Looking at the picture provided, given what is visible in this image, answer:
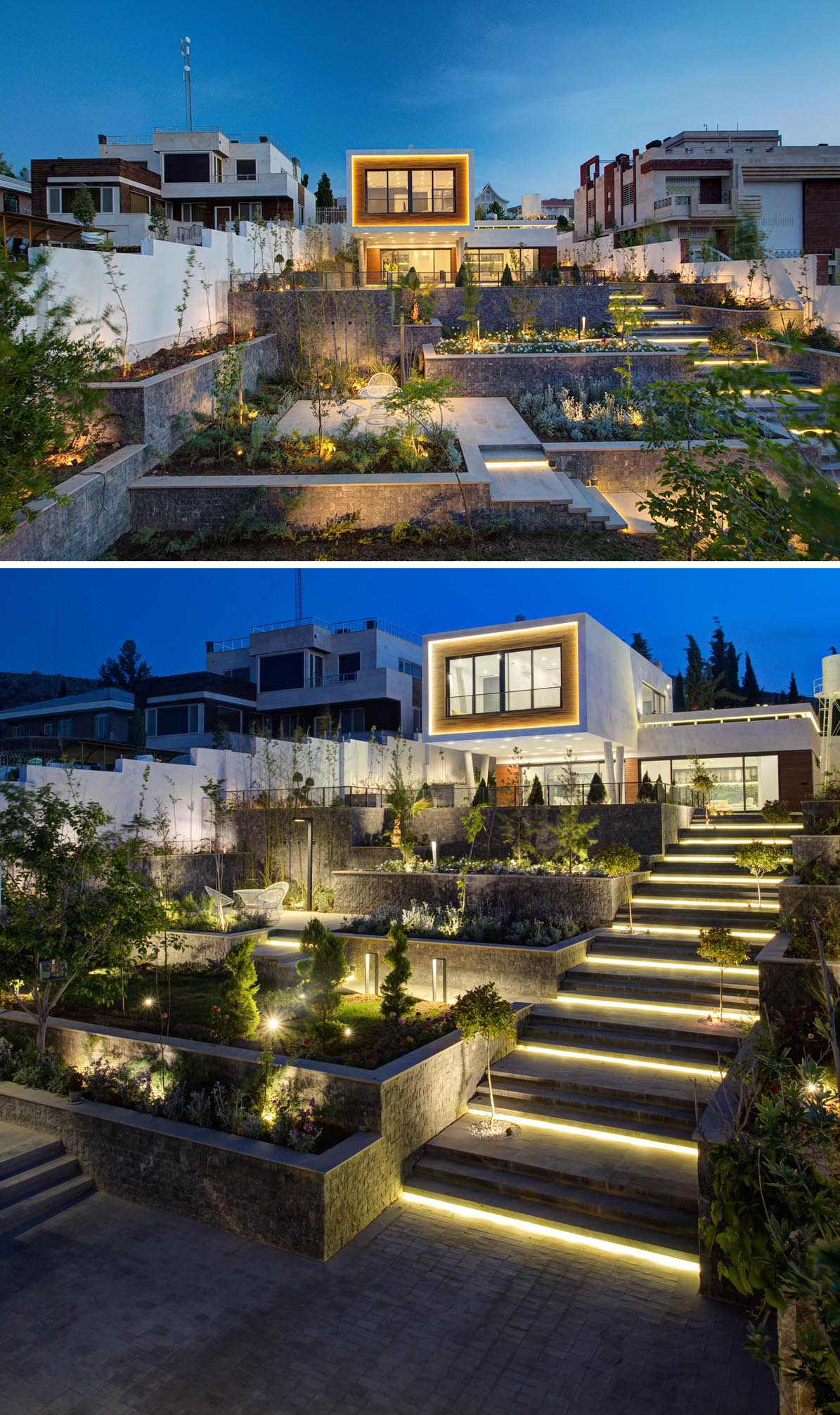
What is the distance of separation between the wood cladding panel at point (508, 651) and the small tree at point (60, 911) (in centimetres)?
962

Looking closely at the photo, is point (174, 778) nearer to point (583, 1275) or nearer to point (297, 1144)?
point (297, 1144)

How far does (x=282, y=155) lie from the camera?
32031 mm

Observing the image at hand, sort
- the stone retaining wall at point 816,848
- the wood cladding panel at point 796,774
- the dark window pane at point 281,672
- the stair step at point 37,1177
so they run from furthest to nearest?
the dark window pane at point 281,672
the wood cladding panel at point 796,774
the stone retaining wall at point 816,848
the stair step at point 37,1177

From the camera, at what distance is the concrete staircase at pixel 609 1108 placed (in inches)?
216

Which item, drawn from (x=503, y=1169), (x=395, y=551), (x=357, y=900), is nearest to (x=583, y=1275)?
(x=503, y=1169)

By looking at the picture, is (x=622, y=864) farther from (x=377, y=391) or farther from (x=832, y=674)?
(x=377, y=391)

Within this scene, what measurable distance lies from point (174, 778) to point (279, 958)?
632 cm

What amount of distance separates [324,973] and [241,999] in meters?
0.83

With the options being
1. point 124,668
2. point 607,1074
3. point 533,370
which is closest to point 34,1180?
point 607,1074

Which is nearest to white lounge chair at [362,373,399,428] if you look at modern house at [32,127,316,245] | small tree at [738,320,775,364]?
small tree at [738,320,775,364]

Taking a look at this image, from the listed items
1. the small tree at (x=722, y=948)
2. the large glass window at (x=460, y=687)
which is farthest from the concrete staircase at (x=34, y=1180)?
the large glass window at (x=460, y=687)

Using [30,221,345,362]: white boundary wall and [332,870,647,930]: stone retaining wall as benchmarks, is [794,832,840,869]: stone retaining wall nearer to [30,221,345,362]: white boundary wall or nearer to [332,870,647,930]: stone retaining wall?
[332,870,647,930]: stone retaining wall

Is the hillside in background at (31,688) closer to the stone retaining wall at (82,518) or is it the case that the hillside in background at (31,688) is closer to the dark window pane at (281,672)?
the dark window pane at (281,672)

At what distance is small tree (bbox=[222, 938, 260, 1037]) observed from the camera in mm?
7707
